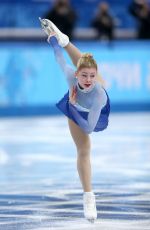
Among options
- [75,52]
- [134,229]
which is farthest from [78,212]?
[75,52]

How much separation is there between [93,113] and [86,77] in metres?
0.28

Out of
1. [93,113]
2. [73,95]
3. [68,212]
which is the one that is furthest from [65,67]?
[68,212]

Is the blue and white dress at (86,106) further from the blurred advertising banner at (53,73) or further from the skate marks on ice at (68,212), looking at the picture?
the blurred advertising banner at (53,73)

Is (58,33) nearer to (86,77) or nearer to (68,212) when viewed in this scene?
Answer: (86,77)

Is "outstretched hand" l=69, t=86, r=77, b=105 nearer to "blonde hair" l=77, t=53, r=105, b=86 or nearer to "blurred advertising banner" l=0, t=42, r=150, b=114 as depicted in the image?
"blonde hair" l=77, t=53, r=105, b=86

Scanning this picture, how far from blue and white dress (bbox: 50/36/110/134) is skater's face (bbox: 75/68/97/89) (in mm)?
47

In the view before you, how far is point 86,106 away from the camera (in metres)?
5.78

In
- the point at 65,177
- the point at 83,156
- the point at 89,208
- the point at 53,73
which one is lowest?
the point at 53,73

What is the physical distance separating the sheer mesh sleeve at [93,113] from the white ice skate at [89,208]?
1.69 ft

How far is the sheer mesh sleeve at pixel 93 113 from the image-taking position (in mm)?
5668

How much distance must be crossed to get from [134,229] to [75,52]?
1604 millimetres

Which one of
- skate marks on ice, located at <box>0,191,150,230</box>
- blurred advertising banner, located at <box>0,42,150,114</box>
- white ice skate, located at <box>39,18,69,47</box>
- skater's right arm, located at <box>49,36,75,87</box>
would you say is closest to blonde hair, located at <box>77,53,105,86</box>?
skater's right arm, located at <box>49,36,75,87</box>

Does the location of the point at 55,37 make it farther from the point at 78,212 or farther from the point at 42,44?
the point at 42,44

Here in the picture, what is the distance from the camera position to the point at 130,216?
19.1 ft
